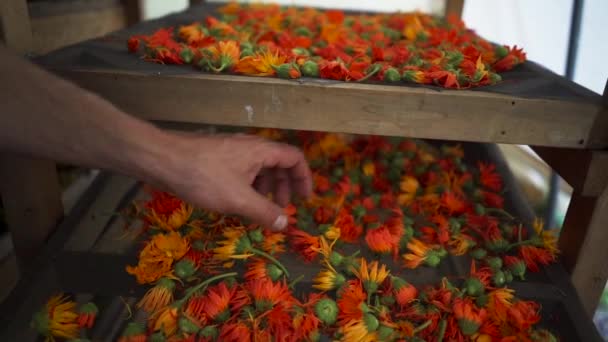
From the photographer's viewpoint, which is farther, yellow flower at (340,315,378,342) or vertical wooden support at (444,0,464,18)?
vertical wooden support at (444,0,464,18)

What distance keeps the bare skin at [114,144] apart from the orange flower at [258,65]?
0.70ft

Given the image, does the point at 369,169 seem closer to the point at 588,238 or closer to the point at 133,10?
the point at 588,238

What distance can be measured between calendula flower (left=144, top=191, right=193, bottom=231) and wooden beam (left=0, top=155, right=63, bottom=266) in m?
0.23

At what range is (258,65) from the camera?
85 cm

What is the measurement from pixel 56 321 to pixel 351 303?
495 millimetres

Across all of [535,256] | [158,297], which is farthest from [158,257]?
[535,256]

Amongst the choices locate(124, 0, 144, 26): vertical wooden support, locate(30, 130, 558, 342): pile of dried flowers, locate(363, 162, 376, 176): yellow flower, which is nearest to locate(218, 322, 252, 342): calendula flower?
locate(30, 130, 558, 342): pile of dried flowers

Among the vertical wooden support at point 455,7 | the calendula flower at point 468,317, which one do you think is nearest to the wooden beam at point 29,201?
the calendula flower at point 468,317

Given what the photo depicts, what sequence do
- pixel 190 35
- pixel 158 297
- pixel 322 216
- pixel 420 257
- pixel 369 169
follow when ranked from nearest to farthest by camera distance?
pixel 158 297
pixel 420 257
pixel 322 216
pixel 190 35
pixel 369 169

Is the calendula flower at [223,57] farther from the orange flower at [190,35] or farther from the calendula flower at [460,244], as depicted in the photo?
the calendula flower at [460,244]

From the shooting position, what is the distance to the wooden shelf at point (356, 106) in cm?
79

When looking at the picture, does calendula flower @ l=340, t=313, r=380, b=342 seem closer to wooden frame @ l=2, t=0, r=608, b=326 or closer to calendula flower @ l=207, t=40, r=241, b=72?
wooden frame @ l=2, t=0, r=608, b=326

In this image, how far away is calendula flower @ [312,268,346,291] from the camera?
82 centimetres

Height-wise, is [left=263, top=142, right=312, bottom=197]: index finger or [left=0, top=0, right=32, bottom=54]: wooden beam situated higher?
[left=0, top=0, right=32, bottom=54]: wooden beam
